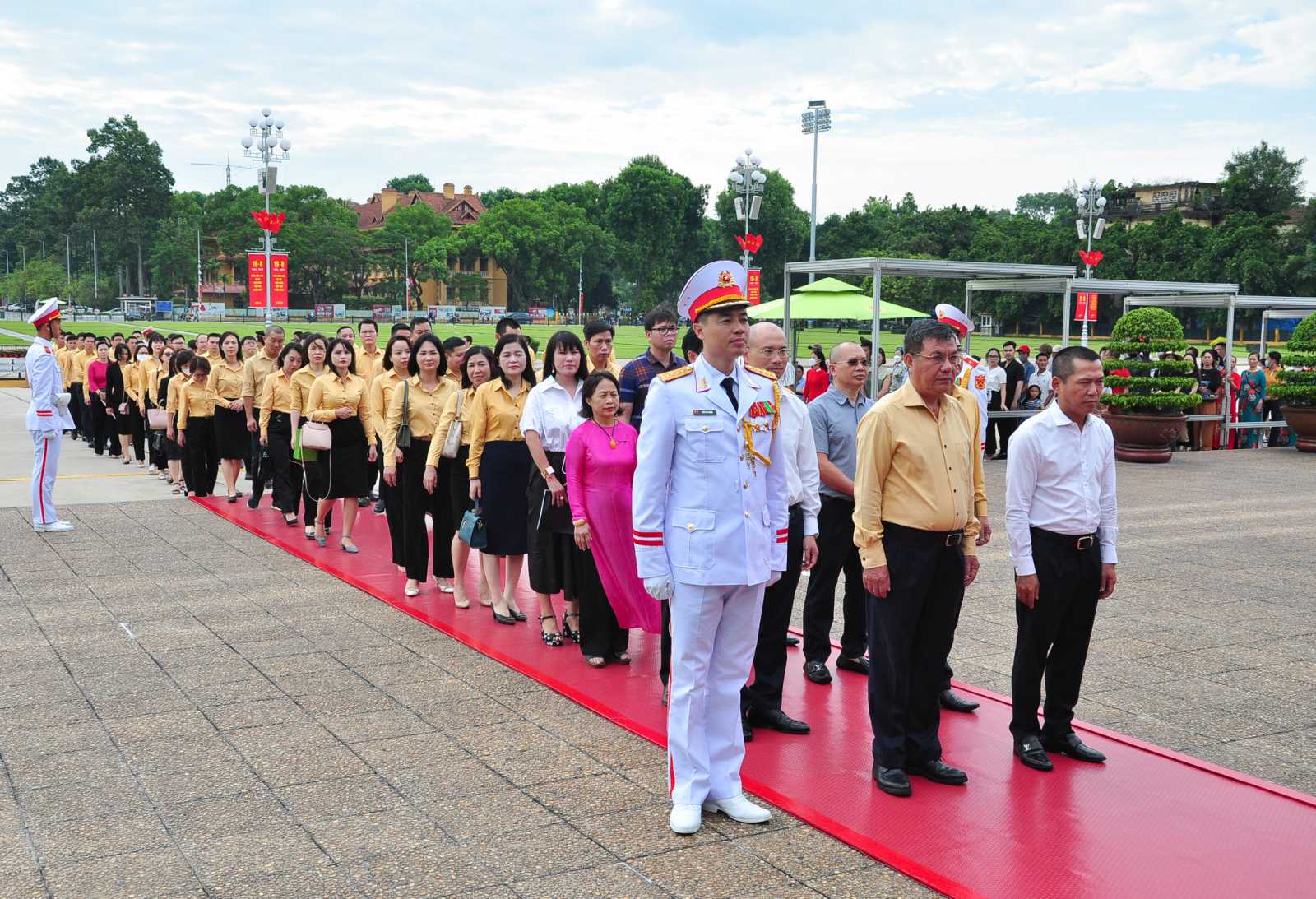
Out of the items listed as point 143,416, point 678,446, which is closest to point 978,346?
point 143,416

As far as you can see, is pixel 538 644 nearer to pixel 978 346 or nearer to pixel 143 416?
pixel 143 416

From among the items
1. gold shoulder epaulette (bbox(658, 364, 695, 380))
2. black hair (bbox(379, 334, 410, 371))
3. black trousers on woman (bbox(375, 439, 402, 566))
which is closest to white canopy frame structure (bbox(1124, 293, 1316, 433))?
black hair (bbox(379, 334, 410, 371))

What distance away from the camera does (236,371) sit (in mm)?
11422

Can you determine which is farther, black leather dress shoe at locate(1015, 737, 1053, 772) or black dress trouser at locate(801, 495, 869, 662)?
black dress trouser at locate(801, 495, 869, 662)

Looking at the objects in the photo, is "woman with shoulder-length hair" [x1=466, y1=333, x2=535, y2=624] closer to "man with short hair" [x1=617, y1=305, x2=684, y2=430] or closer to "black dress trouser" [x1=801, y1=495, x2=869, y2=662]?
"man with short hair" [x1=617, y1=305, x2=684, y2=430]

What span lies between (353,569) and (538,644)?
2586 millimetres

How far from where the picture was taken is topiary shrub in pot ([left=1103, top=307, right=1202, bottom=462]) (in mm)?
15516

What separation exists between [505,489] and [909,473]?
10.4ft

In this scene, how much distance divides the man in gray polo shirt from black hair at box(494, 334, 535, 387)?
6.56 feet

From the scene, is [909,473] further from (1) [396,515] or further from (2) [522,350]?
(1) [396,515]

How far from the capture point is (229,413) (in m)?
11.3

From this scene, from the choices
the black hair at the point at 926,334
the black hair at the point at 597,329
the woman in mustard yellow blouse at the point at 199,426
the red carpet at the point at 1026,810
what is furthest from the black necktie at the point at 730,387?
the woman in mustard yellow blouse at the point at 199,426

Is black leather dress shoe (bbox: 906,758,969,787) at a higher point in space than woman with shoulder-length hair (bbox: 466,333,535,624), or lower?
lower

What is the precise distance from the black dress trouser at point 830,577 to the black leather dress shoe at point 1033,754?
3.54 feet
